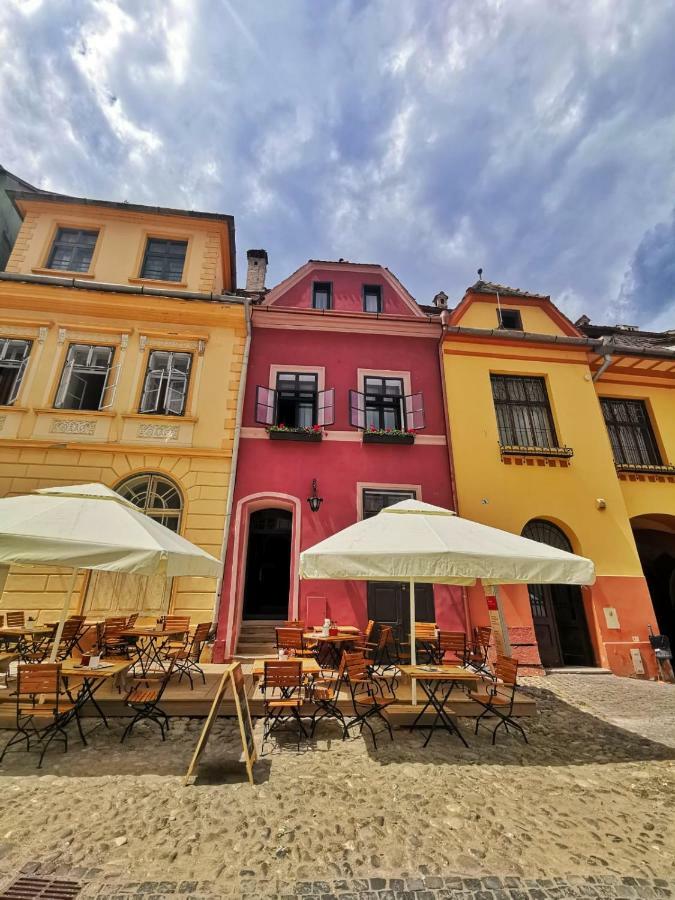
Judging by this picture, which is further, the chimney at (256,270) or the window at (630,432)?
the chimney at (256,270)

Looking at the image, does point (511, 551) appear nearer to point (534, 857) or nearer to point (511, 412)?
point (534, 857)

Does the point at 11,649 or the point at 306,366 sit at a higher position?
the point at 306,366


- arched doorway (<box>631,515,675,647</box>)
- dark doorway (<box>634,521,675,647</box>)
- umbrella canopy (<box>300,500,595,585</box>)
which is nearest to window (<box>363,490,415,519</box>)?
umbrella canopy (<box>300,500,595,585</box>)

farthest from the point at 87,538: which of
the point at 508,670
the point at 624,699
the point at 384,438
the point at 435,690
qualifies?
the point at 624,699

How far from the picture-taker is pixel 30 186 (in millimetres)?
13117

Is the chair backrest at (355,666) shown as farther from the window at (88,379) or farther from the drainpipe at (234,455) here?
the window at (88,379)

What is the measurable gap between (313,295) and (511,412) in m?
6.82

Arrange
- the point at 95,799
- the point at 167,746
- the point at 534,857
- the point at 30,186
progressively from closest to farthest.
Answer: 1. the point at 534,857
2. the point at 95,799
3. the point at 167,746
4. the point at 30,186

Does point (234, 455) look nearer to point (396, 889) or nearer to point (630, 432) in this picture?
point (396, 889)

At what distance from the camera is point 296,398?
10633mm

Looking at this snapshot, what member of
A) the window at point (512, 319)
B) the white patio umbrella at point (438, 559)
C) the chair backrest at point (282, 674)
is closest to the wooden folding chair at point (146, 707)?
the chair backrest at point (282, 674)

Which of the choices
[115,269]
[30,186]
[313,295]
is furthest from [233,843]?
[30,186]

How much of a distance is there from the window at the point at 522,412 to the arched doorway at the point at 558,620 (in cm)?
232

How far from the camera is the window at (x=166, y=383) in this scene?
387 inches
